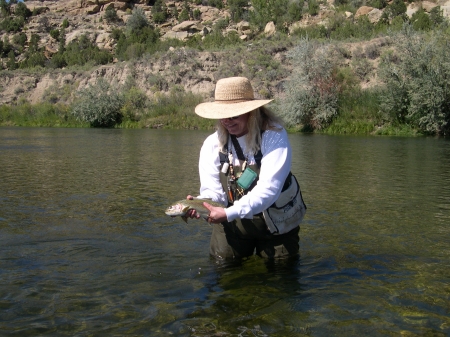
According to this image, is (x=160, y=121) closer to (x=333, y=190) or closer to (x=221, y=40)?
(x=221, y=40)

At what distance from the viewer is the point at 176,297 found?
4977 millimetres

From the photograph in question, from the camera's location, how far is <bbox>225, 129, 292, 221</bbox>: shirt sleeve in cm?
462

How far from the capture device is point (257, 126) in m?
4.89

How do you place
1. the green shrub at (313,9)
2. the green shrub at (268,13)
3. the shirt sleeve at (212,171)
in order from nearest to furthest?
the shirt sleeve at (212,171) < the green shrub at (268,13) < the green shrub at (313,9)

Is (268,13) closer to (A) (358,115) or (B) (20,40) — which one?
(A) (358,115)

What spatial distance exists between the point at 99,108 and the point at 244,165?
48531 millimetres

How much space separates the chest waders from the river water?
7.7 inches

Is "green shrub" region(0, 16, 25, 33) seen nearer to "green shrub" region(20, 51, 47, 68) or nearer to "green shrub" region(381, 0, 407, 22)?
"green shrub" region(20, 51, 47, 68)

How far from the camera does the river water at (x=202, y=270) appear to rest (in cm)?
441

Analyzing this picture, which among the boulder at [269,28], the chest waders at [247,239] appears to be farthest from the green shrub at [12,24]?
the chest waders at [247,239]

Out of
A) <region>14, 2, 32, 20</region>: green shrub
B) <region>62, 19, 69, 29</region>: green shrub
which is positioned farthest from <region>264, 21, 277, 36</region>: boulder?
<region>14, 2, 32, 20</region>: green shrub

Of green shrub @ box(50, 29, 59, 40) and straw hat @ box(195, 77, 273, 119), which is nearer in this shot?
straw hat @ box(195, 77, 273, 119)

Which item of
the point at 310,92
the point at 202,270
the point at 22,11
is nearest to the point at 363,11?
the point at 310,92

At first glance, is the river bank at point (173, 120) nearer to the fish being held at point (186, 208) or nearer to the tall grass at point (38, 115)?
the tall grass at point (38, 115)
